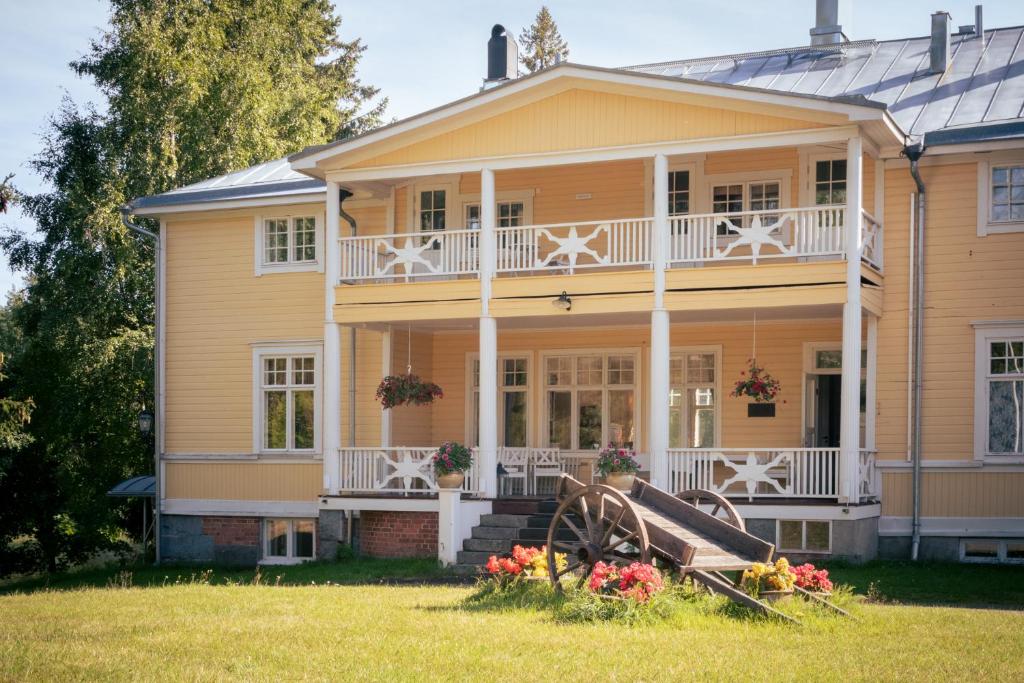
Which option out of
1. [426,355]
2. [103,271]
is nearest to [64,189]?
[103,271]

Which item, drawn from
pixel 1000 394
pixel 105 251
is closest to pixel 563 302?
pixel 1000 394

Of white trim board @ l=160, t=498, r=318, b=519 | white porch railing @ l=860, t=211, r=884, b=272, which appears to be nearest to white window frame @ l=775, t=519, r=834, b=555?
white porch railing @ l=860, t=211, r=884, b=272

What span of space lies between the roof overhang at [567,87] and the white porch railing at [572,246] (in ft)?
6.17

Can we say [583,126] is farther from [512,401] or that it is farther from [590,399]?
[512,401]

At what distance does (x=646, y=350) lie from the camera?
21.6 metres

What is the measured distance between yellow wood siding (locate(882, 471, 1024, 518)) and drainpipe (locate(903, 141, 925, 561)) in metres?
0.17

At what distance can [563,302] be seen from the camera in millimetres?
19031

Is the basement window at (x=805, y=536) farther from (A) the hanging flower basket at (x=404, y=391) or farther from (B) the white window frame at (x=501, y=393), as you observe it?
(A) the hanging flower basket at (x=404, y=391)

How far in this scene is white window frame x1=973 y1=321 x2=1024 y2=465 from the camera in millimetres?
18250

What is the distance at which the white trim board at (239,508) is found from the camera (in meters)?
22.2

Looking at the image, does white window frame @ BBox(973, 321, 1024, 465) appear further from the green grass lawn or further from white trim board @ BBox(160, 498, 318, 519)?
white trim board @ BBox(160, 498, 318, 519)

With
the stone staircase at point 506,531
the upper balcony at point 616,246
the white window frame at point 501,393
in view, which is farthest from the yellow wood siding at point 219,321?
the stone staircase at point 506,531

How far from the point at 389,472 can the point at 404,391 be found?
5.51 feet

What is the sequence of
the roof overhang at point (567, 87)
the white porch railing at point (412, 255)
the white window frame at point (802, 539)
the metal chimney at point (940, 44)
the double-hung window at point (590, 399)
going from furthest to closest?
the double-hung window at point (590, 399) < the metal chimney at point (940, 44) < the white porch railing at point (412, 255) < the white window frame at point (802, 539) < the roof overhang at point (567, 87)
